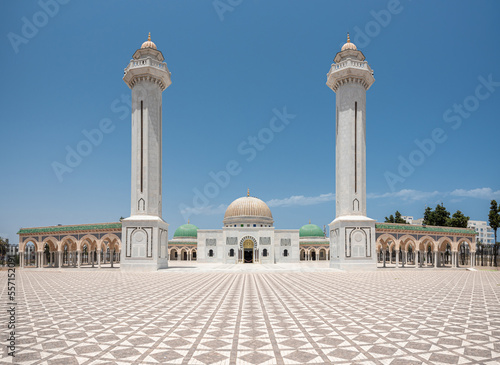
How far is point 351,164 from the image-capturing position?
32562mm

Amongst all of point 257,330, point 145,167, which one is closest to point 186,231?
point 145,167

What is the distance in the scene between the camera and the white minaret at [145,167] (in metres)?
30.2

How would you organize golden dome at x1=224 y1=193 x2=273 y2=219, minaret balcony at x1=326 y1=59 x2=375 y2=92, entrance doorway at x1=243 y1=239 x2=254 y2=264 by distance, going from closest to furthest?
minaret balcony at x1=326 y1=59 x2=375 y2=92
entrance doorway at x1=243 y1=239 x2=254 y2=264
golden dome at x1=224 y1=193 x2=273 y2=219

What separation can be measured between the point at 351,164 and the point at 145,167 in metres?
17.6

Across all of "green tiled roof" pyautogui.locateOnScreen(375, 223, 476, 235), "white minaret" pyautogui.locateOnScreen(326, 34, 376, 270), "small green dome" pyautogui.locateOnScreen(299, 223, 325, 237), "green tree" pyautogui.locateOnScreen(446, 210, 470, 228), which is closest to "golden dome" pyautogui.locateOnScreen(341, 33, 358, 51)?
"white minaret" pyautogui.locateOnScreen(326, 34, 376, 270)

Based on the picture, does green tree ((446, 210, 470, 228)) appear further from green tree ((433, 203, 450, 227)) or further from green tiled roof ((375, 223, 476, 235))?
green tiled roof ((375, 223, 476, 235))

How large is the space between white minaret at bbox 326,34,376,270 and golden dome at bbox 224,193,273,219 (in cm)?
2172

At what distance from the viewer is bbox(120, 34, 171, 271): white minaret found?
30219mm

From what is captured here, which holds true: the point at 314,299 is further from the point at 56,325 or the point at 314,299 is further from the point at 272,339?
the point at 56,325

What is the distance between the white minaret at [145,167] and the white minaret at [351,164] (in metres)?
15.2

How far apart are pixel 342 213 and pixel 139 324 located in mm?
26490

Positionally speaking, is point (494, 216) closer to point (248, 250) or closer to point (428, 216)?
point (428, 216)

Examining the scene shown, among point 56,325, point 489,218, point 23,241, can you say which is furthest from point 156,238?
point 489,218

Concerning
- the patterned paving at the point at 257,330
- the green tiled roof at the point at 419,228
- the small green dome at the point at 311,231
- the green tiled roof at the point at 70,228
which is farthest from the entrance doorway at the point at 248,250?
the patterned paving at the point at 257,330
